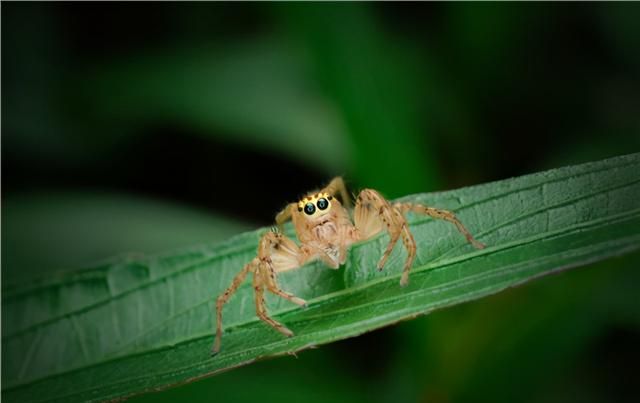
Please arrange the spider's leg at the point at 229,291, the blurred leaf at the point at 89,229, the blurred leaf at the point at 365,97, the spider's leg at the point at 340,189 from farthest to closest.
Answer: the blurred leaf at the point at 89,229 → the blurred leaf at the point at 365,97 → the spider's leg at the point at 340,189 → the spider's leg at the point at 229,291

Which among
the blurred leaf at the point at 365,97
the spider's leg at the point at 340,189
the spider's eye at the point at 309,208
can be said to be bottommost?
the spider's eye at the point at 309,208

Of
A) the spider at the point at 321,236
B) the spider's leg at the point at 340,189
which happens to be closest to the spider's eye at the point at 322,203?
the spider at the point at 321,236

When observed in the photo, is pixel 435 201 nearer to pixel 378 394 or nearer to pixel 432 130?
pixel 378 394

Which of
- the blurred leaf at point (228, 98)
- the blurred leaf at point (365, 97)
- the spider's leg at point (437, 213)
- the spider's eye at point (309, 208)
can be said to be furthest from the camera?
the blurred leaf at point (228, 98)

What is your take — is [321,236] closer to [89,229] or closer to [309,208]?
[309,208]

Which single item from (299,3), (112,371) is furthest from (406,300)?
(299,3)

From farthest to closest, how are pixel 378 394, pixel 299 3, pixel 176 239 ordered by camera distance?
pixel 176 239, pixel 299 3, pixel 378 394

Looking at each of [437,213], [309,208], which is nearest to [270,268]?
[309,208]

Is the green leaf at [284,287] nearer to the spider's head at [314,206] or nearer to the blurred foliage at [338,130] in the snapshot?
the spider's head at [314,206]
